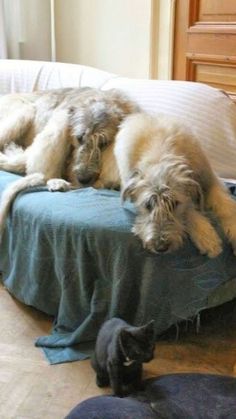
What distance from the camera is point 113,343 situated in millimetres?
1819

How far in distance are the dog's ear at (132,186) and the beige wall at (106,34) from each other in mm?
1843

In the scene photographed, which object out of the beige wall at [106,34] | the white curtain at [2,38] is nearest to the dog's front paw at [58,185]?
the beige wall at [106,34]

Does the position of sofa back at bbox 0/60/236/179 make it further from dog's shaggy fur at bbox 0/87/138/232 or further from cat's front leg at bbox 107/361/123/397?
cat's front leg at bbox 107/361/123/397

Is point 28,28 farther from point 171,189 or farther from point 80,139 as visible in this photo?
point 171,189

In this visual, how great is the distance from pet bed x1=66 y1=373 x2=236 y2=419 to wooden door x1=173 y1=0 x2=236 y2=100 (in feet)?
5.83

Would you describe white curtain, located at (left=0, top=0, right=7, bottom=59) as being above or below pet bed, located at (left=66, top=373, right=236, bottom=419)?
above

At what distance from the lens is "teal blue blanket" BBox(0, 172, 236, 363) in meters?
2.03

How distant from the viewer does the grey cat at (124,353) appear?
1789mm

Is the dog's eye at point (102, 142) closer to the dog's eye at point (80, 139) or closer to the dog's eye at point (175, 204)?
the dog's eye at point (80, 139)

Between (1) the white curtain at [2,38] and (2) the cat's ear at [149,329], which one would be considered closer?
(2) the cat's ear at [149,329]

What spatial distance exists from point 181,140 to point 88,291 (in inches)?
29.9

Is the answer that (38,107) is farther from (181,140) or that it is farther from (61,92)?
(181,140)

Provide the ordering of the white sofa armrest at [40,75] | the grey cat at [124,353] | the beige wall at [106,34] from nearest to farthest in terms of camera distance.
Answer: the grey cat at [124,353]
the white sofa armrest at [40,75]
the beige wall at [106,34]

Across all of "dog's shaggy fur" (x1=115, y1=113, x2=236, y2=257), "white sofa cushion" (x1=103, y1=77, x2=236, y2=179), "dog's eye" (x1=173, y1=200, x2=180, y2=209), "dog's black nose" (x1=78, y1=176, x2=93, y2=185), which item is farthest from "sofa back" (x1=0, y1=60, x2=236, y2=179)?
"dog's eye" (x1=173, y1=200, x2=180, y2=209)
